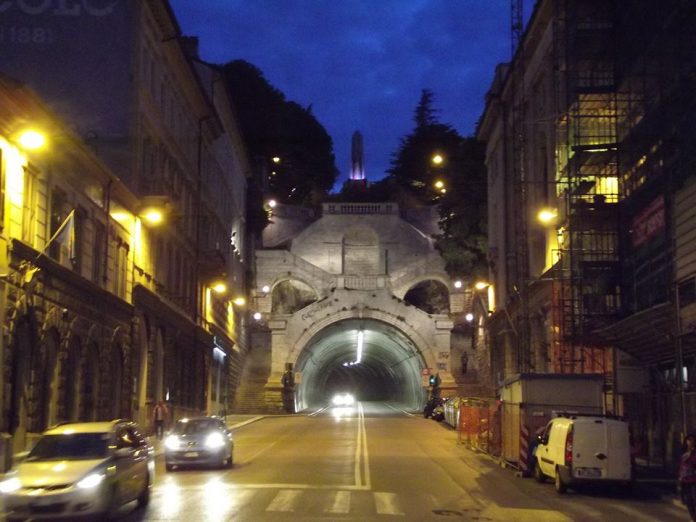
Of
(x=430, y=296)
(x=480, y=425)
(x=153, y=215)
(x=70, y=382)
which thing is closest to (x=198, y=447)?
(x=70, y=382)

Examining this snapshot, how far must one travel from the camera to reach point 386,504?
1817 cm

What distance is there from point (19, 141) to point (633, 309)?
65.6ft

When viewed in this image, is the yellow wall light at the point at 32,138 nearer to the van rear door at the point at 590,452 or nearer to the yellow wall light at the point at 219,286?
the van rear door at the point at 590,452

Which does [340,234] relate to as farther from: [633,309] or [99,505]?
[99,505]

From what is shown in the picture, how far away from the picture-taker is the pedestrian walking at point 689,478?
53.3ft

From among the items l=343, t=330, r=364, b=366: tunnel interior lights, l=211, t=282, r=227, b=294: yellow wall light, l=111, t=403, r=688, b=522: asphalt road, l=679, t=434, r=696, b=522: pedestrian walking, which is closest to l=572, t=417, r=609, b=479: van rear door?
l=111, t=403, r=688, b=522: asphalt road

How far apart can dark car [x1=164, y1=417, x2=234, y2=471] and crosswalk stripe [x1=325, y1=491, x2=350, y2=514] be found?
672 centimetres

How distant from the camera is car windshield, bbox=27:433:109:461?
16.2 m

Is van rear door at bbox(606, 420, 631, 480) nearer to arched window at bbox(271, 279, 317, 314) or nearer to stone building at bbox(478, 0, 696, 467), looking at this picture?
stone building at bbox(478, 0, 696, 467)

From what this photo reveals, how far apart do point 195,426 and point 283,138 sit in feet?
292

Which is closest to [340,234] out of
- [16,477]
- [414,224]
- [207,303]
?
[414,224]

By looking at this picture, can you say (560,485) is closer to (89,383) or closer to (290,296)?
(89,383)

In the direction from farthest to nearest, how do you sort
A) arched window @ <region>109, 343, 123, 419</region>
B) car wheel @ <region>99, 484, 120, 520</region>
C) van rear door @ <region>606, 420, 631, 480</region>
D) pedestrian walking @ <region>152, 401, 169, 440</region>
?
pedestrian walking @ <region>152, 401, 169, 440</region>
arched window @ <region>109, 343, 123, 419</region>
van rear door @ <region>606, 420, 631, 480</region>
car wheel @ <region>99, 484, 120, 520</region>

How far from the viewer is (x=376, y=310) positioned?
7244 cm
